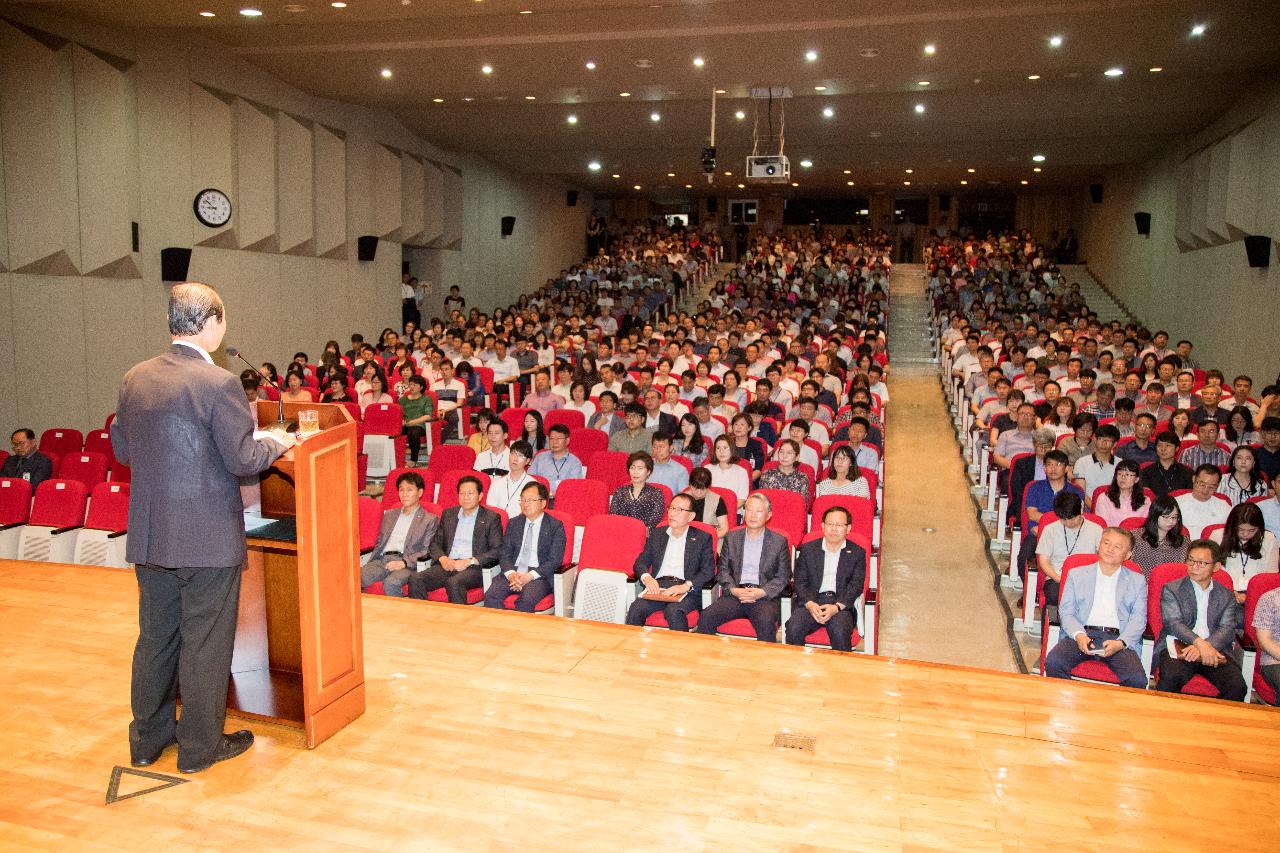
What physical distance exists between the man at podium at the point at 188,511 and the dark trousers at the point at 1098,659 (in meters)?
3.28

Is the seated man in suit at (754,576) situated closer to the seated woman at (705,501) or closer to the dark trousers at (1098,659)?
the seated woman at (705,501)

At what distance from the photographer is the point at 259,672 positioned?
10.3 feet

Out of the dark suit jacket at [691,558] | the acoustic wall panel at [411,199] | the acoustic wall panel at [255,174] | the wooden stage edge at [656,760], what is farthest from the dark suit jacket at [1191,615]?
the acoustic wall panel at [411,199]

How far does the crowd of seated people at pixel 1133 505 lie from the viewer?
164 inches

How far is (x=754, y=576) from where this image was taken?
485 cm

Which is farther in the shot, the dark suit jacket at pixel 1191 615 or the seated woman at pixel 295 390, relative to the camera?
the seated woman at pixel 295 390

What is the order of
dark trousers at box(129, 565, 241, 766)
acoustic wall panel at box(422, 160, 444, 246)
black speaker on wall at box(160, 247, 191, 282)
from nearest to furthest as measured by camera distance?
1. dark trousers at box(129, 565, 241, 766)
2. black speaker on wall at box(160, 247, 191, 282)
3. acoustic wall panel at box(422, 160, 444, 246)

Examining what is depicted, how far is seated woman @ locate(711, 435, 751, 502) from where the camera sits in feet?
20.3

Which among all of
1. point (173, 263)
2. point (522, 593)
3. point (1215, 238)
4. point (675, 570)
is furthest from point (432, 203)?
point (675, 570)

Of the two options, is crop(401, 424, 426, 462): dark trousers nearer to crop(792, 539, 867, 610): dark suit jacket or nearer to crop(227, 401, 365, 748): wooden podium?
crop(792, 539, 867, 610): dark suit jacket

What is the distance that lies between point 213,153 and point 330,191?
7.72ft

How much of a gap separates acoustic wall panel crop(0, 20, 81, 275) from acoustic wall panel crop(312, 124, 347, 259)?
3.92 metres

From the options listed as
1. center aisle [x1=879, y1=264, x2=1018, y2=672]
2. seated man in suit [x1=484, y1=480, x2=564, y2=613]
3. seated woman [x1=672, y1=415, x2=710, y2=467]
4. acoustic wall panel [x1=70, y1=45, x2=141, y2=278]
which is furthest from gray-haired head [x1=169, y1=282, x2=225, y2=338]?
acoustic wall panel [x1=70, y1=45, x2=141, y2=278]

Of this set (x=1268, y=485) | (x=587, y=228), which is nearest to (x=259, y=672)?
(x=1268, y=485)
